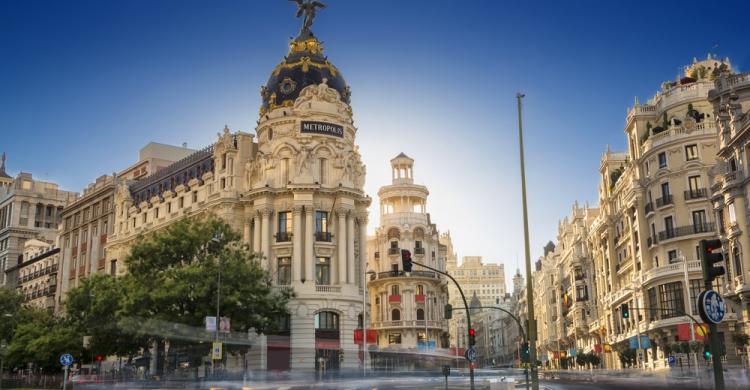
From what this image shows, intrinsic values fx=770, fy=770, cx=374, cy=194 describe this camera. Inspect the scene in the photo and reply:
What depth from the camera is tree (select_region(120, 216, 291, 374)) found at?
171 ft

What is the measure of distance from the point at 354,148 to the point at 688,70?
35.0 metres

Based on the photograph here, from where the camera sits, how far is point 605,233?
272ft

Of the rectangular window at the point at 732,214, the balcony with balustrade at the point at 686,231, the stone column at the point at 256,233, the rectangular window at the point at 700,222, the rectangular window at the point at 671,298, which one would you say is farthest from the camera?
the stone column at the point at 256,233

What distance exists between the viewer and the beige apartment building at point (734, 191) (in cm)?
4706

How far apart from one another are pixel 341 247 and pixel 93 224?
42534 millimetres

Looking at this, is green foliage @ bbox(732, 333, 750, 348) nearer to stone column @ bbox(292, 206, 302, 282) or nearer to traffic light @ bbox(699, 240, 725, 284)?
stone column @ bbox(292, 206, 302, 282)

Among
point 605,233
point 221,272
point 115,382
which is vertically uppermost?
point 605,233

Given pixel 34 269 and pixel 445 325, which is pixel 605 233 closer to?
pixel 445 325

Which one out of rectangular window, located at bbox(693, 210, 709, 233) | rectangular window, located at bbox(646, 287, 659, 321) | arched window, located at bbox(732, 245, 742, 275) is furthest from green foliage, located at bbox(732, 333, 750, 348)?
rectangular window, located at bbox(646, 287, 659, 321)

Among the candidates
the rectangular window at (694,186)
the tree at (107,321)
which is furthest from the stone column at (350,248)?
the rectangular window at (694,186)

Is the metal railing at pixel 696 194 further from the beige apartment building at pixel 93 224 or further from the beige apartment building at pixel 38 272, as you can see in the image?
the beige apartment building at pixel 38 272

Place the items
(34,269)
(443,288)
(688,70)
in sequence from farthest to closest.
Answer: (34,269) → (443,288) → (688,70)

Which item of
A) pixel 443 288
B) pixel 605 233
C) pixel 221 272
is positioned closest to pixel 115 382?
pixel 221 272

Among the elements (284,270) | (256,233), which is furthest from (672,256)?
(256,233)
